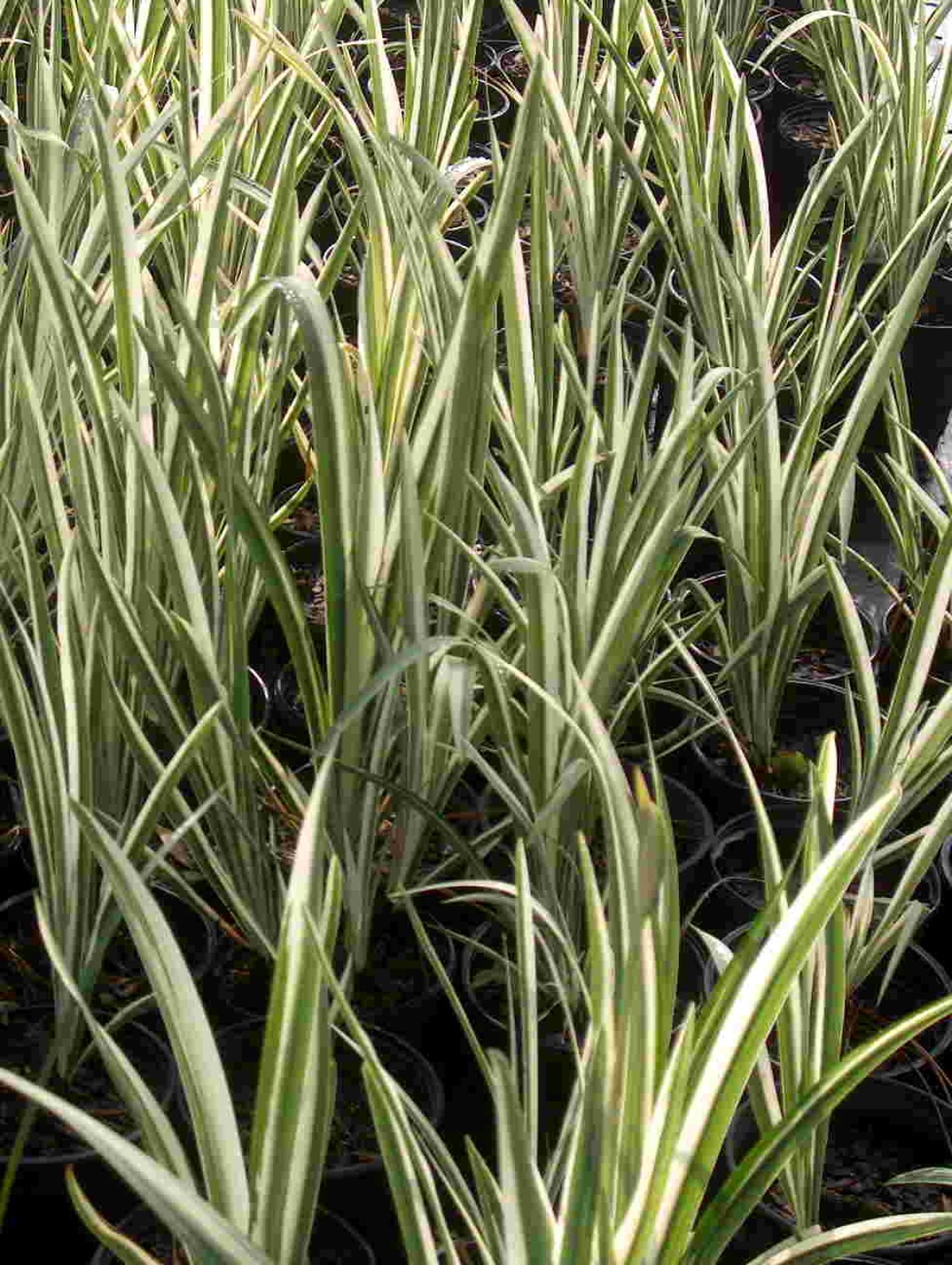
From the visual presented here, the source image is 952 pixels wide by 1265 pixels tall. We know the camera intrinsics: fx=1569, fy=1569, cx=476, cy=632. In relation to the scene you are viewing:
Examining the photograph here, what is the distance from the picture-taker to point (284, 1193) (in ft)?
2.01

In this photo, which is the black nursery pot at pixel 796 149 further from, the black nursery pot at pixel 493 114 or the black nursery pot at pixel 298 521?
the black nursery pot at pixel 298 521

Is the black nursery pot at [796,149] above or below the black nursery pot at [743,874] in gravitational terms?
above

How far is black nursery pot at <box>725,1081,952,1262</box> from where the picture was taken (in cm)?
89

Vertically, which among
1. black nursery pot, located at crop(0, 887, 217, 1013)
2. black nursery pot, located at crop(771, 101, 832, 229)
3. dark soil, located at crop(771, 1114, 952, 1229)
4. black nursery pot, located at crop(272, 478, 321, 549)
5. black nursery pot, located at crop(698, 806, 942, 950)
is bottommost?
dark soil, located at crop(771, 1114, 952, 1229)

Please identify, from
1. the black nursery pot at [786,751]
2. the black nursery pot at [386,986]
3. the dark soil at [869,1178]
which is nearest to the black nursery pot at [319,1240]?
the black nursery pot at [386,986]

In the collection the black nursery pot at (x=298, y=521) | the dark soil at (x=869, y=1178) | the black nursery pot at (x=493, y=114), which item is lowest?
the dark soil at (x=869, y=1178)

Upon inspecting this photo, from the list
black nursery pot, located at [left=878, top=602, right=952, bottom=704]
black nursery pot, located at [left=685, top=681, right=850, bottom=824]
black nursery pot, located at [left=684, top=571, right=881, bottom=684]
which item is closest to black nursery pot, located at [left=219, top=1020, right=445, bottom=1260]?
black nursery pot, located at [left=685, top=681, right=850, bottom=824]

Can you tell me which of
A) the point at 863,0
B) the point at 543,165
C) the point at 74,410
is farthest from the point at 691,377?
the point at 863,0

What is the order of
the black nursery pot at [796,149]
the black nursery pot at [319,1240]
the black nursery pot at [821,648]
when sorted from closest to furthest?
the black nursery pot at [319,1240] → the black nursery pot at [821,648] → the black nursery pot at [796,149]

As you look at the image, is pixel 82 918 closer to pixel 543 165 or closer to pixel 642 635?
pixel 642 635

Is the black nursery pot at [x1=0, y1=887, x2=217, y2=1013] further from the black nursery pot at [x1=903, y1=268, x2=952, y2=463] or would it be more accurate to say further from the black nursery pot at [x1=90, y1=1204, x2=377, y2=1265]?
the black nursery pot at [x1=903, y1=268, x2=952, y2=463]

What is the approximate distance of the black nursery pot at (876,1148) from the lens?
0.89 m

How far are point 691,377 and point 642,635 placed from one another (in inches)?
7.0

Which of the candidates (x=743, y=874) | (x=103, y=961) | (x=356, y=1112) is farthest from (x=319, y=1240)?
(x=743, y=874)
